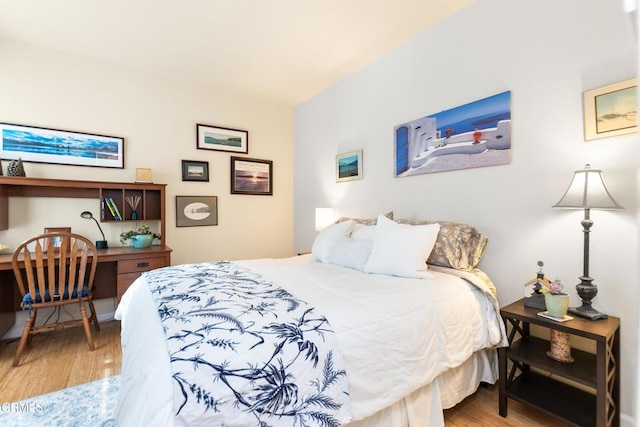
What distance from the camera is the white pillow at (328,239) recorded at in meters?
2.39

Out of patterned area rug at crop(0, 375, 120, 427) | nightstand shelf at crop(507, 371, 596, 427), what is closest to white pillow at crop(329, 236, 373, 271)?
nightstand shelf at crop(507, 371, 596, 427)

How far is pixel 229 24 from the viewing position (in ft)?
7.77

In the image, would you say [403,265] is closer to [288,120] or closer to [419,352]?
[419,352]

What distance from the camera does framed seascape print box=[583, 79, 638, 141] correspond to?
1476 millimetres

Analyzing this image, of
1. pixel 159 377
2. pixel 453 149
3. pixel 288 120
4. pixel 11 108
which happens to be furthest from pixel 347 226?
pixel 11 108

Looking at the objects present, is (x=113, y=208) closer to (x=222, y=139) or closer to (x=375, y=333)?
(x=222, y=139)

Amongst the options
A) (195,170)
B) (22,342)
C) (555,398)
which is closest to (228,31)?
(195,170)

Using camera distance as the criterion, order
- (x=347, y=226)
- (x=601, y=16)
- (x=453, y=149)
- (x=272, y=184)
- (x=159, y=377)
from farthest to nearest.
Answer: (x=272, y=184) → (x=347, y=226) → (x=453, y=149) → (x=601, y=16) → (x=159, y=377)

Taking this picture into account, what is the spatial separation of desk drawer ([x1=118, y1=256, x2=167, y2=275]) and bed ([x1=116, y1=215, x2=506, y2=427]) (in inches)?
28.1

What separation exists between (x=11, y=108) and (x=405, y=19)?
11.4 ft

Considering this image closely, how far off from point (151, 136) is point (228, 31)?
150 centimetres

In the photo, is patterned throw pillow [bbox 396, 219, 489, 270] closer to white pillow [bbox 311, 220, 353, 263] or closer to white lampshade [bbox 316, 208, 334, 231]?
white pillow [bbox 311, 220, 353, 263]

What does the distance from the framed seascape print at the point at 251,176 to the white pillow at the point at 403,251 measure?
2.32m

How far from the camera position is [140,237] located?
288cm
